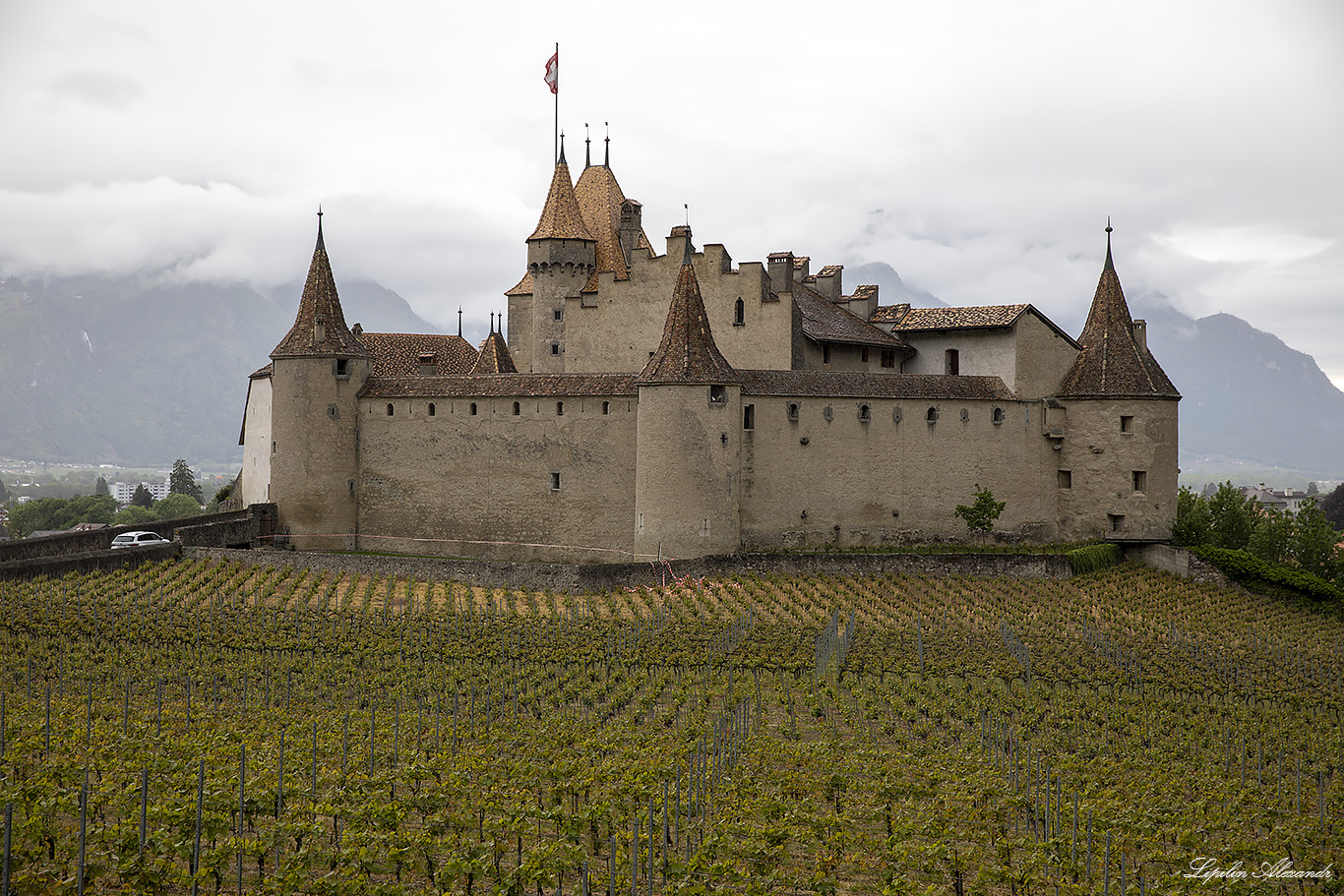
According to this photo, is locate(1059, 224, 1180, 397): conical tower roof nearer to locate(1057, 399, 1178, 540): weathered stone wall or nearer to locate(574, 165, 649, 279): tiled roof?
locate(1057, 399, 1178, 540): weathered stone wall

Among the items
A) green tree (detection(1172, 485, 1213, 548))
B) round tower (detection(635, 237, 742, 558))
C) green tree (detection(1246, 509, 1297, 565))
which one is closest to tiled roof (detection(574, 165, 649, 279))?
round tower (detection(635, 237, 742, 558))

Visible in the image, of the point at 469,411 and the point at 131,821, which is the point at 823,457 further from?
the point at 131,821

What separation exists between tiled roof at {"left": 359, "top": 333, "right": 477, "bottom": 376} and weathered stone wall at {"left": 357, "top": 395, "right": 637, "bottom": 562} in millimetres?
7273

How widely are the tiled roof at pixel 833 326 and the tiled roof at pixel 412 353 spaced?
1511 centimetres

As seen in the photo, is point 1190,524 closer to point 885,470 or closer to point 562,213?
point 885,470

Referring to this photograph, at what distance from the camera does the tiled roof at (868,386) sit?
1666 inches

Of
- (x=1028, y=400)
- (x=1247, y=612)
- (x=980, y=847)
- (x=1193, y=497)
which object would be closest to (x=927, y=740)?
(x=980, y=847)

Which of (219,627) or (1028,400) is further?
(1028,400)

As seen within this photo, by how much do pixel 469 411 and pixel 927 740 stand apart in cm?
2495

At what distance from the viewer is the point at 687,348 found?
40031mm

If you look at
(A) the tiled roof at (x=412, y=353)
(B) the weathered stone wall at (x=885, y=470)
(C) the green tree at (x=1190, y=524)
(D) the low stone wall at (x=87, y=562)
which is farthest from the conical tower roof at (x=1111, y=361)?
(D) the low stone wall at (x=87, y=562)

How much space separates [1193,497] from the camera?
5591 centimetres

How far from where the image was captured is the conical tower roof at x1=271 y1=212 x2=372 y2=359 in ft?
145

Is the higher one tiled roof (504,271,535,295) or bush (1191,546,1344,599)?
tiled roof (504,271,535,295)
